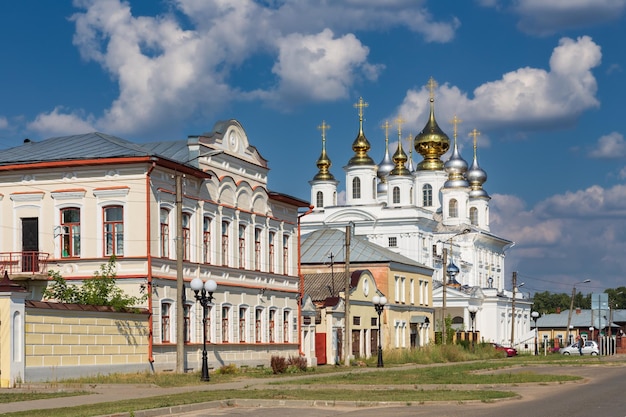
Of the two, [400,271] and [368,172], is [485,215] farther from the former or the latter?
[400,271]

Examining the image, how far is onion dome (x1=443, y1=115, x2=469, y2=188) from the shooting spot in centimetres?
11606

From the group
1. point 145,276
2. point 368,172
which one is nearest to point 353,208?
point 368,172

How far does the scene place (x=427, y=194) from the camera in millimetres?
117562

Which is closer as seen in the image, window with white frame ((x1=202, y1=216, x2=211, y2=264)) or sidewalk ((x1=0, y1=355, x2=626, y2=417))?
sidewalk ((x1=0, y1=355, x2=626, y2=417))

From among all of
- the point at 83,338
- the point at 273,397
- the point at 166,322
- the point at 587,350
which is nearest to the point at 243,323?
the point at 166,322

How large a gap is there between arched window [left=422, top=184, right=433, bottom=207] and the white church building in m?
0.10

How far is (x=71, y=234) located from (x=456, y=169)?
→ 272ft

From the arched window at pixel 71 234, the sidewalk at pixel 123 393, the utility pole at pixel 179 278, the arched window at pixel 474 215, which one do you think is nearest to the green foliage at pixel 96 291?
the arched window at pixel 71 234

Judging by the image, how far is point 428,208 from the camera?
115 meters

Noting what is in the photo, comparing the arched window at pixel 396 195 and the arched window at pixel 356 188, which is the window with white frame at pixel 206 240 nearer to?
the arched window at pixel 396 195

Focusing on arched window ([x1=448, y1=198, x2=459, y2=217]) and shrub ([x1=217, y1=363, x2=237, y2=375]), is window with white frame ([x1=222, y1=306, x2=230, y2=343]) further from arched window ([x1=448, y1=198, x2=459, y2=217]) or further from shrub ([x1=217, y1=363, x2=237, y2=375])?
arched window ([x1=448, y1=198, x2=459, y2=217])

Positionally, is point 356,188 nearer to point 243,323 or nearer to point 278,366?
point 243,323

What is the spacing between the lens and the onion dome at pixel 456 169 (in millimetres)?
116062

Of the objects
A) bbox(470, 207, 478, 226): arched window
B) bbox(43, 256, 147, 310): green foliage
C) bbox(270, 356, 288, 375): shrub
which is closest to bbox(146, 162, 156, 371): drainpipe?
bbox(43, 256, 147, 310): green foliage
